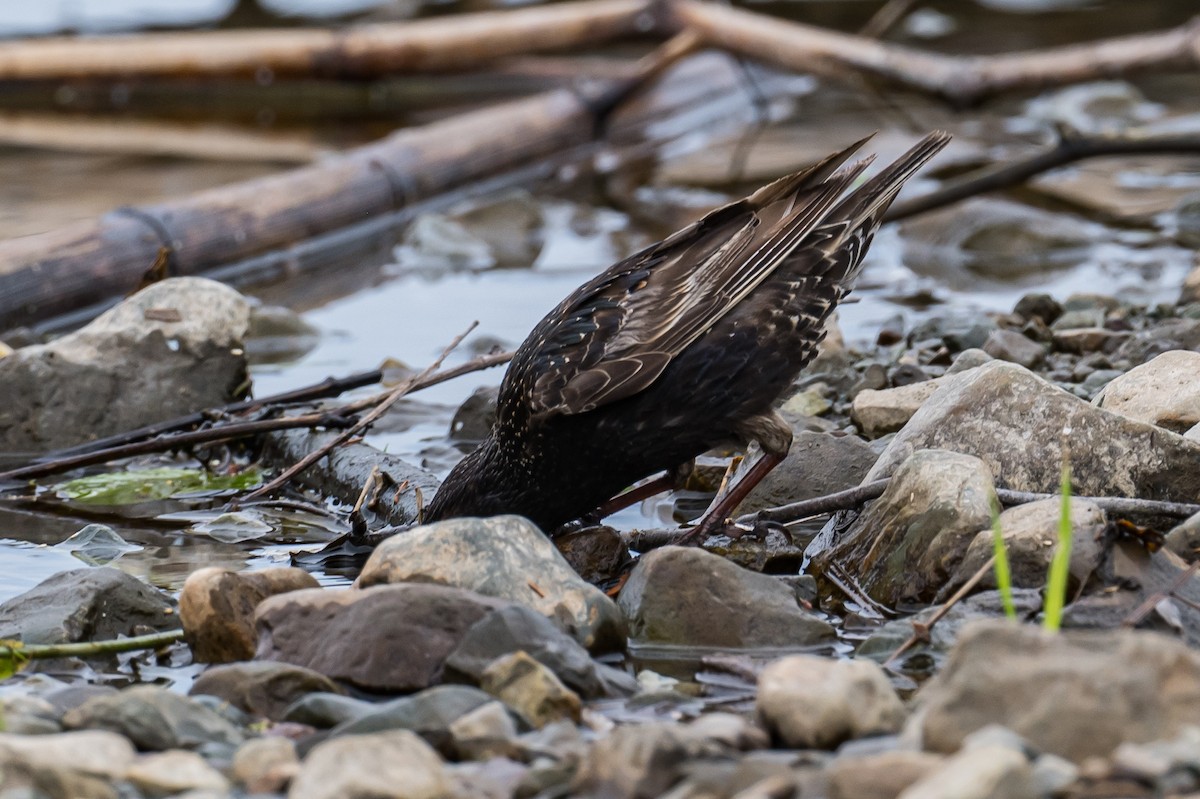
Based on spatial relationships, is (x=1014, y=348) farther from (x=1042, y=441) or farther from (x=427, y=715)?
(x=427, y=715)

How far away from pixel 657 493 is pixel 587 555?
67 centimetres

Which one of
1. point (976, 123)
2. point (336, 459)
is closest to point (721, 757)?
point (336, 459)

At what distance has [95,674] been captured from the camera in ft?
13.2

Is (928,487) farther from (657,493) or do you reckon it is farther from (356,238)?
(356,238)

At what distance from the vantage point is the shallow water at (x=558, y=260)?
547 cm

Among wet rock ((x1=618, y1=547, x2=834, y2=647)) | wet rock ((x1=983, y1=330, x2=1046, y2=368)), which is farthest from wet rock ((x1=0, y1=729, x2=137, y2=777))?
wet rock ((x1=983, y1=330, x2=1046, y2=368))

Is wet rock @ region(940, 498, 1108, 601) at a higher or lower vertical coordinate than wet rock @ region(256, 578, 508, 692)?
lower

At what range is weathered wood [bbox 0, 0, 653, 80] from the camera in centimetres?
1266

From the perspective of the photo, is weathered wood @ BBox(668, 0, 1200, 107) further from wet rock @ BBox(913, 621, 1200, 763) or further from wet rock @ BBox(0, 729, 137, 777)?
wet rock @ BBox(0, 729, 137, 777)

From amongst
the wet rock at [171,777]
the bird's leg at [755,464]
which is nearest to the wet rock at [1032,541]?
the bird's leg at [755,464]

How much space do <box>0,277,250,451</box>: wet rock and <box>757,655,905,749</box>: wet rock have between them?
3685 millimetres

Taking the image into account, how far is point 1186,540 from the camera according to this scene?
13.2 feet

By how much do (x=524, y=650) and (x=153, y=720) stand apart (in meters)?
0.85

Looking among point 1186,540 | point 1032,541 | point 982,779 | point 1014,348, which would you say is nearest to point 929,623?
point 1032,541
